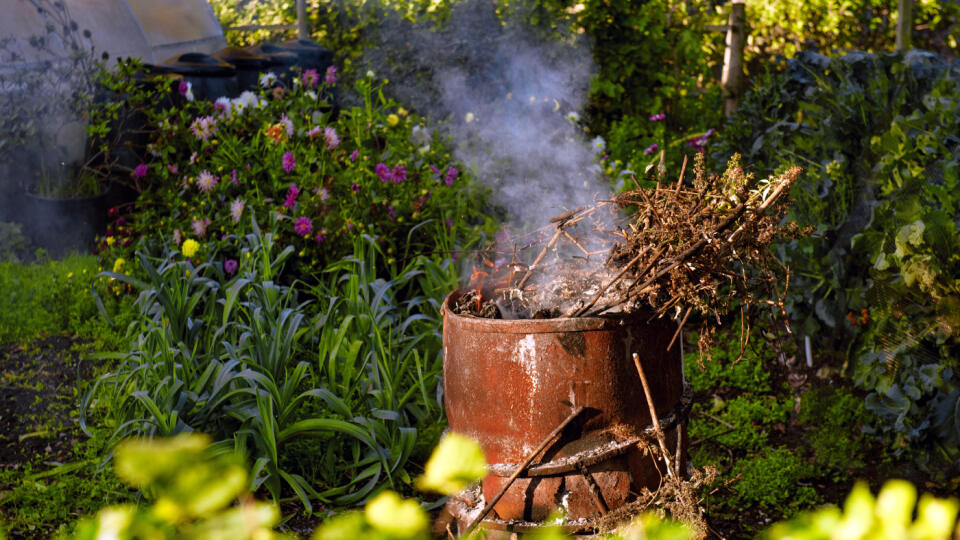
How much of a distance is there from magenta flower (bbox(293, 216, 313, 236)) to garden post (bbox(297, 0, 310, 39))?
500 cm

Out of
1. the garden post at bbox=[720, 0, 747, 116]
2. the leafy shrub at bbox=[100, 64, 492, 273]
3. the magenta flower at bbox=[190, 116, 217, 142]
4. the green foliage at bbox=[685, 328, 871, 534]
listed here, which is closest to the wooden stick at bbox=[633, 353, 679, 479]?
the green foliage at bbox=[685, 328, 871, 534]

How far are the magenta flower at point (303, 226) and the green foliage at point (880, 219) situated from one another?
7.87ft

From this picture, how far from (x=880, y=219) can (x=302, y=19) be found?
6444 millimetres

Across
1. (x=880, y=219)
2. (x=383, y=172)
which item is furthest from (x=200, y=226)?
(x=880, y=219)

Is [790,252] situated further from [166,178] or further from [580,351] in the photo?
[166,178]

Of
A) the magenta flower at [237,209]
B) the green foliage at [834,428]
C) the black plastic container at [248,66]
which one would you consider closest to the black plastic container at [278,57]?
the black plastic container at [248,66]

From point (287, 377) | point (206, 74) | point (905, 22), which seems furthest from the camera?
point (905, 22)

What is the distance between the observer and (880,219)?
3.51 meters

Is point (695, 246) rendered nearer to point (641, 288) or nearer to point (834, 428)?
point (641, 288)

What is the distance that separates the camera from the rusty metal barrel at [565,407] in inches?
79.5

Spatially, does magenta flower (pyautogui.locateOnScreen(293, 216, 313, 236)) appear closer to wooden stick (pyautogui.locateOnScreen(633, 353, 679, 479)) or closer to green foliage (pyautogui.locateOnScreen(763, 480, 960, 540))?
wooden stick (pyautogui.locateOnScreen(633, 353, 679, 479))

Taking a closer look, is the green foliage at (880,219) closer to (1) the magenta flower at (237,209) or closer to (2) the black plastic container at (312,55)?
(1) the magenta flower at (237,209)

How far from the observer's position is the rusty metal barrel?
2.02 meters

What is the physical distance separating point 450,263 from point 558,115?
266 cm
